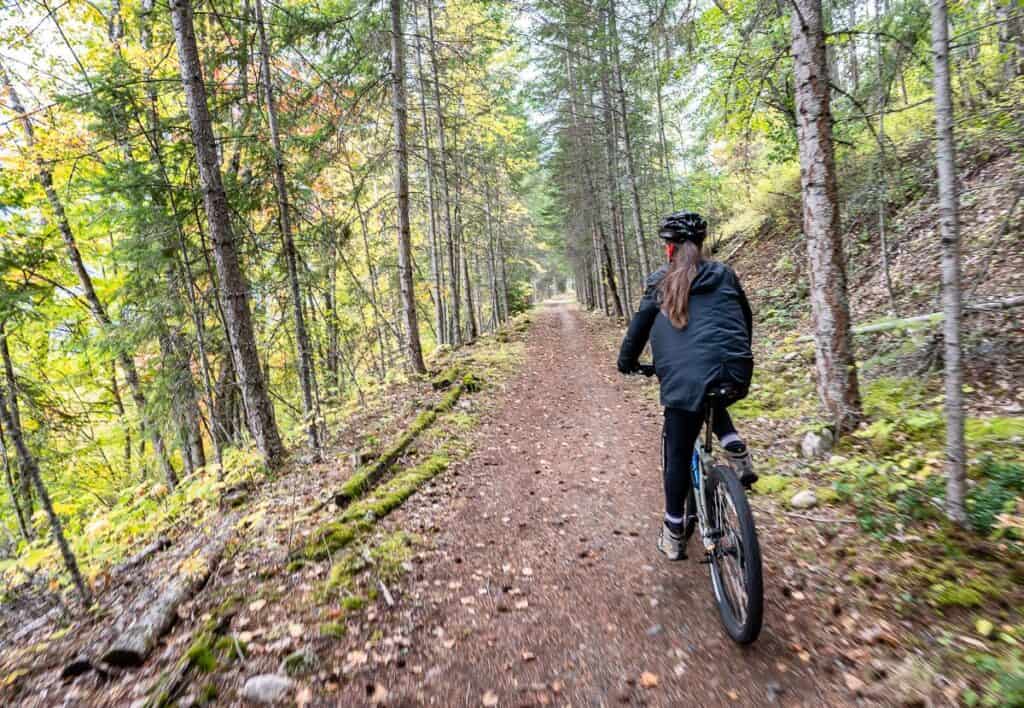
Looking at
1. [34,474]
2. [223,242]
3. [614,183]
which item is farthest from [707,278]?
[614,183]

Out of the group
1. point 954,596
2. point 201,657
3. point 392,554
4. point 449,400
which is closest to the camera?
point 954,596

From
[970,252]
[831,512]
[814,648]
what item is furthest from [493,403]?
[970,252]

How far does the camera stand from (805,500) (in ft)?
14.0

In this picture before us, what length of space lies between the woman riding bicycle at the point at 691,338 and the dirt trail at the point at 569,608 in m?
0.93

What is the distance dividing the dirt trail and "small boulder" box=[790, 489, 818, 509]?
82 cm

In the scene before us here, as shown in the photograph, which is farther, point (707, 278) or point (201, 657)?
point (707, 278)

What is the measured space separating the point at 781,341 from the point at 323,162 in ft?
30.6

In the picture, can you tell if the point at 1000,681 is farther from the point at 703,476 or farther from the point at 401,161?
the point at 401,161

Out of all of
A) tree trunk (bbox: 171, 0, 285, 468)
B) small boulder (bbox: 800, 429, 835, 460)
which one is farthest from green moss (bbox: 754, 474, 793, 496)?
tree trunk (bbox: 171, 0, 285, 468)

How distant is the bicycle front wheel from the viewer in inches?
102

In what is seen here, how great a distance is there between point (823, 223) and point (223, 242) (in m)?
7.09

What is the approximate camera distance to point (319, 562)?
417 centimetres

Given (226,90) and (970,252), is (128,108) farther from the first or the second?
(970,252)

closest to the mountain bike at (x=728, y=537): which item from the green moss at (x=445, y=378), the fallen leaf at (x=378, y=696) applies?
the fallen leaf at (x=378, y=696)
